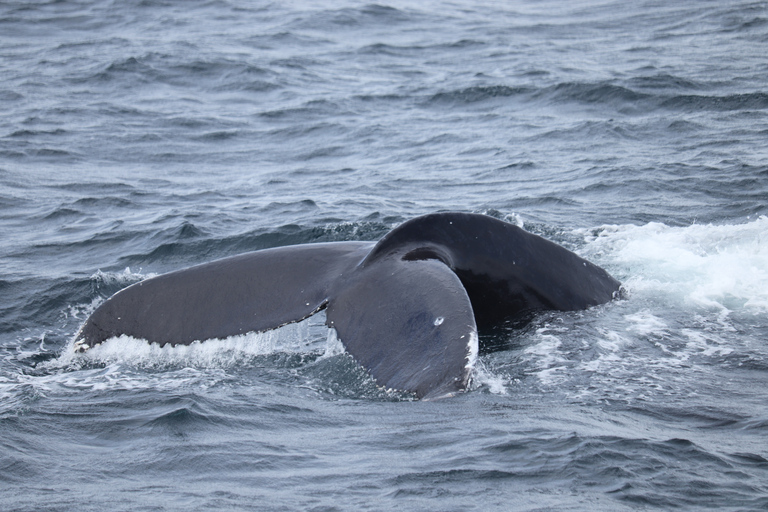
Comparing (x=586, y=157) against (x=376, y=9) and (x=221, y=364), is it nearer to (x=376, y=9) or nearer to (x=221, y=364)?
(x=221, y=364)

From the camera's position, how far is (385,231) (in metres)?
9.09

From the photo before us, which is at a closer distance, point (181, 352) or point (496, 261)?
point (181, 352)

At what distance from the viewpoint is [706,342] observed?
18.0 ft

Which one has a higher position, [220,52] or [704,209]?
[220,52]

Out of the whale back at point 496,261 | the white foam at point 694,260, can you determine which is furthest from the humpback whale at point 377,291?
the white foam at point 694,260

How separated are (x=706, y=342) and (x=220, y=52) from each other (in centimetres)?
1705

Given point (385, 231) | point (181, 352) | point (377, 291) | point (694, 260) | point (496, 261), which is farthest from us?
point (385, 231)

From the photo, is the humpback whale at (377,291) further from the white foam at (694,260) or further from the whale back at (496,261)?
the white foam at (694,260)

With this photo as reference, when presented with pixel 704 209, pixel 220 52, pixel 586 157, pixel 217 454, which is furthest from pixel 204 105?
pixel 217 454

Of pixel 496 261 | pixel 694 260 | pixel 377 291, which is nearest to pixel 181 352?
pixel 377 291

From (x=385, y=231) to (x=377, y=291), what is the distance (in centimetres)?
441

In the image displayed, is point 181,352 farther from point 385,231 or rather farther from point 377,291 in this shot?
point 385,231

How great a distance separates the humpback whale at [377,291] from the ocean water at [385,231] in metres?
0.18

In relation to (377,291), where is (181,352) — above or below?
below
